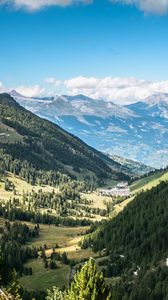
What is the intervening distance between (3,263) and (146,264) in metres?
129

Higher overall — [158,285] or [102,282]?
[102,282]

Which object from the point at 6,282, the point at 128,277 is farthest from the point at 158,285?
the point at 6,282

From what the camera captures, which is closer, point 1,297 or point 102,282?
point 1,297

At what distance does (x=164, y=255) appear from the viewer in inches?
7677

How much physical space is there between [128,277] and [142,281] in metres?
16.3

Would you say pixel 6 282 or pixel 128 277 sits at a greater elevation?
pixel 6 282

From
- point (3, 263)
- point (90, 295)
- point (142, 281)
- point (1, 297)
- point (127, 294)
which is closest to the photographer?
point (1, 297)

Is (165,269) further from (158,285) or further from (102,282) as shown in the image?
(102,282)

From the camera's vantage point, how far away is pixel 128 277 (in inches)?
7239

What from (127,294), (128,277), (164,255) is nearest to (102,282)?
(127,294)

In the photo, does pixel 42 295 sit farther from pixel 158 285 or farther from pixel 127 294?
pixel 158 285

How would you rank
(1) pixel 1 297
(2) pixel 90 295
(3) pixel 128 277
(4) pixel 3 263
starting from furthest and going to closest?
(3) pixel 128 277
(4) pixel 3 263
(2) pixel 90 295
(1) pixel 1 297

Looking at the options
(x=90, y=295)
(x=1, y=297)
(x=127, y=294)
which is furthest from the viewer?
(x=127, y=294)

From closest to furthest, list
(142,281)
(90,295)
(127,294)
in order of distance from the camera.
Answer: (90,295) < (127,294) < (142,281)
